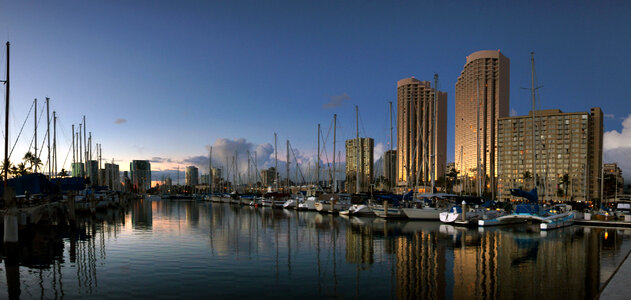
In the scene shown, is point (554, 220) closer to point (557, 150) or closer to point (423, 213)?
point (423, 213)

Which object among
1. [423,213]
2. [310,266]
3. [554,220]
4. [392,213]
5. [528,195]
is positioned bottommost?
[392,213]

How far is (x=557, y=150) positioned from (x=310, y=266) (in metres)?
194

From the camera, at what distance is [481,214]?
5078 centimetres

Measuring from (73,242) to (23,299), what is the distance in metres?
18.5

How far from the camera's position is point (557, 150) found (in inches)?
7067

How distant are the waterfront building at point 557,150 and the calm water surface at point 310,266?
151 metres

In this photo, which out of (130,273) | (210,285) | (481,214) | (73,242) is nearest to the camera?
(210,285)

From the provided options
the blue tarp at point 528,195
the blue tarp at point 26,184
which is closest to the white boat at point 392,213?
the blue tarp at point 528,195

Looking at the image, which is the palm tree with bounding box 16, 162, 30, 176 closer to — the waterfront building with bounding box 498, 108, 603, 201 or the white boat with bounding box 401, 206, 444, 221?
the white boat with bounding box 401, 206, 444, 221

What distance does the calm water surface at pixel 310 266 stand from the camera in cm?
1655

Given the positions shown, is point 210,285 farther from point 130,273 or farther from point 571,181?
point 571,181

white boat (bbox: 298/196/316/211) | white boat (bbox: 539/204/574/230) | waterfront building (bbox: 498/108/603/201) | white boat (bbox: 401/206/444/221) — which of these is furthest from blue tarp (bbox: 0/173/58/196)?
waterfront building (bbox: 498/108/603/201)

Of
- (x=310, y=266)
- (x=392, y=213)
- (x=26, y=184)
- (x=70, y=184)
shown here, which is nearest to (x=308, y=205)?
(x=392, y=213)

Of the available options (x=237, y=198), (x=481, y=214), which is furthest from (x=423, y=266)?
(x=237, y=198)
